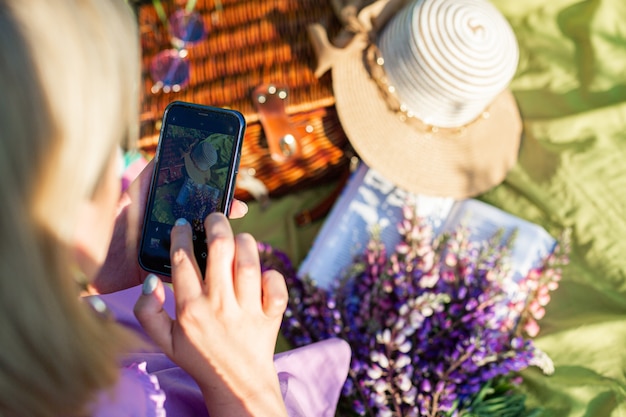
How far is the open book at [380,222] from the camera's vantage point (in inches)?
35.0

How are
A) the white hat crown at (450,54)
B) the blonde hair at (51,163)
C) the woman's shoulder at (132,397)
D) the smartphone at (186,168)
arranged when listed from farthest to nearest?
1. the white hat crown at (450,54)
2. the smartphone at (186,168)
3. the woman's shoulder at (132,397)
4. the blonde hair at (51,163)

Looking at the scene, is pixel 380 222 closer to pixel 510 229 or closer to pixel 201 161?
pixel 510 229

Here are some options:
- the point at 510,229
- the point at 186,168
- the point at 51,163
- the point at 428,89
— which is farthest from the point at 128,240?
the point at 510,229

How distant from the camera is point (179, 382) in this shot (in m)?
0.58

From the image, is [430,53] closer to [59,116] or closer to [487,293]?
[487,293]

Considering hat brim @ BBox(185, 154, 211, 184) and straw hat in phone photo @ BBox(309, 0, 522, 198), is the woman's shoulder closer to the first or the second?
hat brim @ BBox(185, 154, 211, 184)

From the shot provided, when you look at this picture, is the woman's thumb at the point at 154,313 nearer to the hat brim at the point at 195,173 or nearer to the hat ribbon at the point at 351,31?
the hat brim at the point at 195,173

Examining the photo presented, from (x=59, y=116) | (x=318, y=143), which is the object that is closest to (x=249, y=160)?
(x=318, y=143)

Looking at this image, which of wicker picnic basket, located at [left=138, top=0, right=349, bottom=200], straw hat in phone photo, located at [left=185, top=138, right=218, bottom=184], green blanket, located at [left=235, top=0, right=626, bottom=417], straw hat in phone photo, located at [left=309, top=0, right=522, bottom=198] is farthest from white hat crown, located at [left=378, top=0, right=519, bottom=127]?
straw hat in phone photo, located at [left=185, top=138, right=218, bottom=184]

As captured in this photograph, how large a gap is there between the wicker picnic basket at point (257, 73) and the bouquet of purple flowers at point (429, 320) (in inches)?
6.5

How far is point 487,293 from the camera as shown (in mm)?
787

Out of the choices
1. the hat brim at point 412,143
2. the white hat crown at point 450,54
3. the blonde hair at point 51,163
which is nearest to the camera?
the blonde hair at point 51,163

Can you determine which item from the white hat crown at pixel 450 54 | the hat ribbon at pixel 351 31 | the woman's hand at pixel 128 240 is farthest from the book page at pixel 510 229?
the woman's hand at pixel 128 240

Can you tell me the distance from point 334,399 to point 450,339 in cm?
19
